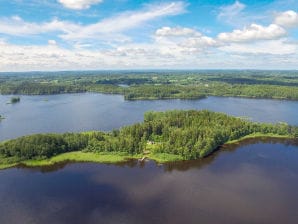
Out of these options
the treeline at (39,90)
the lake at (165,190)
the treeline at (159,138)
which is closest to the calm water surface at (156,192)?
the lake at (165,190)

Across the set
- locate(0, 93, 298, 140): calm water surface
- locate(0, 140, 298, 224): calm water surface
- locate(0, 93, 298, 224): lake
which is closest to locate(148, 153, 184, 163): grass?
locate(0, 93, 298, 224): lake

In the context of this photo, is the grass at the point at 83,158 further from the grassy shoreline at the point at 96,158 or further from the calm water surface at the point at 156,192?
the calm water surface at the point at 156,192

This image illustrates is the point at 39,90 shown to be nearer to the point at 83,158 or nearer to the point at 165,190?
the point at 83,158

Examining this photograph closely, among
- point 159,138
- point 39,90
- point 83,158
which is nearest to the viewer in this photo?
point 83,158

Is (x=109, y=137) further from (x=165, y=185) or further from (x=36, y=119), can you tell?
(x=36, y=119)

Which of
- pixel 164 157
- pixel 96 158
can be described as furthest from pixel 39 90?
pixel 164 157

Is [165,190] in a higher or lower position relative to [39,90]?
lower

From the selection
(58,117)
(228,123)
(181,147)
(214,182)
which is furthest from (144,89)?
(214,182)
